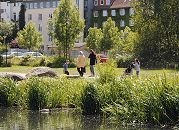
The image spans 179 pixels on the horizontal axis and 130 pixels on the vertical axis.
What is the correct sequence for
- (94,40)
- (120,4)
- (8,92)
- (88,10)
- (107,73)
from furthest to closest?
(88,10) < (120,4) < (94,40) < (8,92) < (107,73)

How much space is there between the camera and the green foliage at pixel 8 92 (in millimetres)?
23953

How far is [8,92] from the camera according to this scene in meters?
24.0

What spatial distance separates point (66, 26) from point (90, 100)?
136 ft

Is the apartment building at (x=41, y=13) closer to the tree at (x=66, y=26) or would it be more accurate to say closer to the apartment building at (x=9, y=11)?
the apartment building at (x=9, y=11)

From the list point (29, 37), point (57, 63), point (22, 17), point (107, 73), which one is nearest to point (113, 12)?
point (22, 17)

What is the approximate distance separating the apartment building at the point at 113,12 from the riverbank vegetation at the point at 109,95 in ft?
259

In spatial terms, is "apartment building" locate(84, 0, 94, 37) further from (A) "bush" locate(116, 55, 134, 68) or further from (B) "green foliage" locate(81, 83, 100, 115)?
(B) "green foliage" locate(81, 83, 100, 115)

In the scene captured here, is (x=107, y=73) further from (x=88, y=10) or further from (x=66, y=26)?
(x=88, y=10)

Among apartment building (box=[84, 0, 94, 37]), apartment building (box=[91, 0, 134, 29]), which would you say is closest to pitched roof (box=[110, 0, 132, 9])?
apartment building (box=[91, 0, 134, 29])

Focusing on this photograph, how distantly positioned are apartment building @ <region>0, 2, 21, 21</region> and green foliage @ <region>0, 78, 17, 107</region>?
332 ft

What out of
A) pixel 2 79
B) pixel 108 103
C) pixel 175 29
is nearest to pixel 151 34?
pixel 175 29

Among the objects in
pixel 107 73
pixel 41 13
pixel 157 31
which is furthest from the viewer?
pixel 41 13

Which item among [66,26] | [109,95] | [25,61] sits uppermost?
[66,26]

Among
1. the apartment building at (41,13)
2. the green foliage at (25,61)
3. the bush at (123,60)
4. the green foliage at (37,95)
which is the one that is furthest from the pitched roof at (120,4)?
the green foliage at (37,95)
